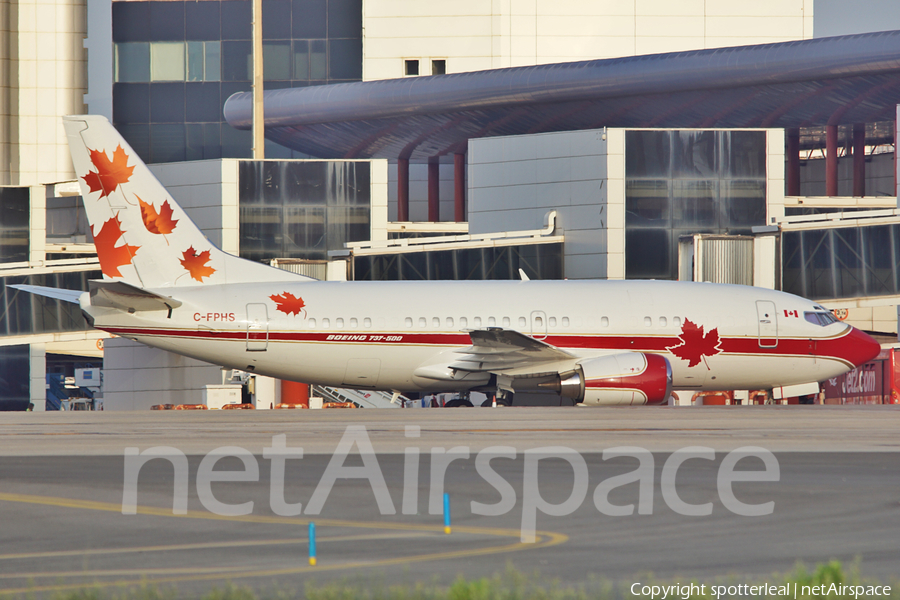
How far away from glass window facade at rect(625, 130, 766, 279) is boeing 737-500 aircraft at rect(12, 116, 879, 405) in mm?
15527

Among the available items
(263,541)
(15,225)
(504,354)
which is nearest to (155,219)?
(504,354)

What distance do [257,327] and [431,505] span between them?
1814 centimetres

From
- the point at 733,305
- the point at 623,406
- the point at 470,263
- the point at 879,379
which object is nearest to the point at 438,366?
the point at 623,406

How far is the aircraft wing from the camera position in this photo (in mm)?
30812

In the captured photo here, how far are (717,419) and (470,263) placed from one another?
76.0ft

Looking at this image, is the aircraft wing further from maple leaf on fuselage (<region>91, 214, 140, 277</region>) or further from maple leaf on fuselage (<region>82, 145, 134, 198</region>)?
maple leaf on fuselage (<region>82, 145, 134, 198</region>)

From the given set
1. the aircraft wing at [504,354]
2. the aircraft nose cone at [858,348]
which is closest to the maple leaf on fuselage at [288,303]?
the aircraft wing at [504,354]

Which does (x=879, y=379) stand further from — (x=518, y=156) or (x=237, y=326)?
(x=237, y=326)

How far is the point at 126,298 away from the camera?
3005cm

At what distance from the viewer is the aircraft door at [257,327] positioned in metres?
31.1

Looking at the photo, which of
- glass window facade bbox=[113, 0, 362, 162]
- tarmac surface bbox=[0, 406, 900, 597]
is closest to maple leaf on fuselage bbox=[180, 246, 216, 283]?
tarmac surface bbox=[0, 406, 900, 597]

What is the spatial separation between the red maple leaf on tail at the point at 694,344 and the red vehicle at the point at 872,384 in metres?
12.6

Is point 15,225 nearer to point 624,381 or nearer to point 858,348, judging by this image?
point 624,381

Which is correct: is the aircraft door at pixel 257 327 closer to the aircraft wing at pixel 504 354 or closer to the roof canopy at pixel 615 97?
the aircraft wing at pixel 504 354
